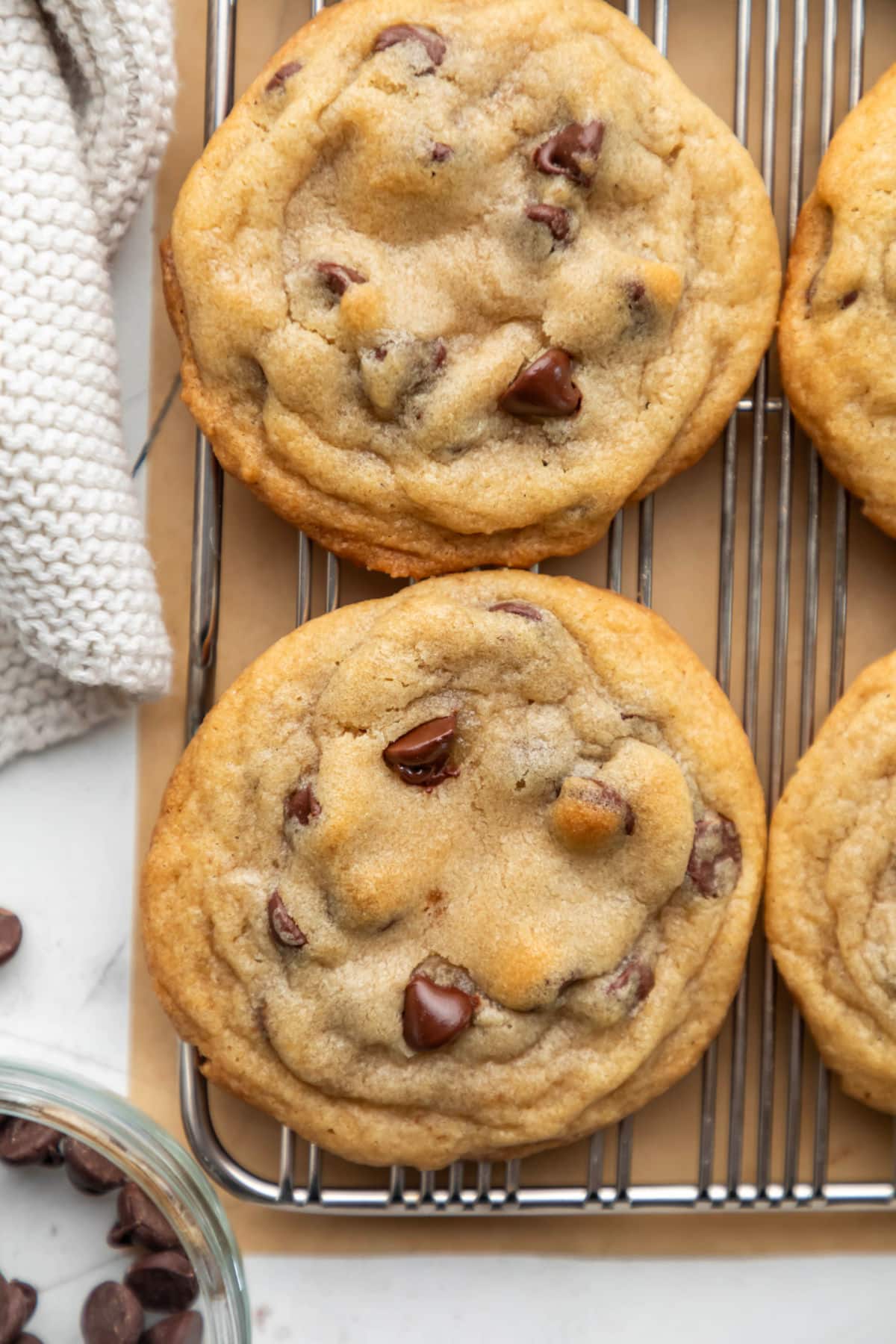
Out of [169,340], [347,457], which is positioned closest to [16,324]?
[169,340]

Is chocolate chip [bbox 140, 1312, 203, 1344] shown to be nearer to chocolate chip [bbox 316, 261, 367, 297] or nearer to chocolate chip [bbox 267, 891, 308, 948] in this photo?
chocolate chip [bbox 267, 891, 308, 948]

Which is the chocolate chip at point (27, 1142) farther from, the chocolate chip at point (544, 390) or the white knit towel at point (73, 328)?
the chocolate chip at point (544, 390)

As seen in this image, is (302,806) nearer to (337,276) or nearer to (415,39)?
(337,276)

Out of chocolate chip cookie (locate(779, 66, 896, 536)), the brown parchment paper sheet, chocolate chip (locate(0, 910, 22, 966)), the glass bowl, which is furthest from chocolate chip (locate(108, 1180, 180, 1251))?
chocolate chip cookie (locate(779, 66, 896, 536))

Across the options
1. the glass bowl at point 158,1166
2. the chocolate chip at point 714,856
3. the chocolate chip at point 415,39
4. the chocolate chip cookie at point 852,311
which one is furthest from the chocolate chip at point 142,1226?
the chocolate chip at point 415,39

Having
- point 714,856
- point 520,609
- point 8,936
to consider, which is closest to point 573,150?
point 520,609
